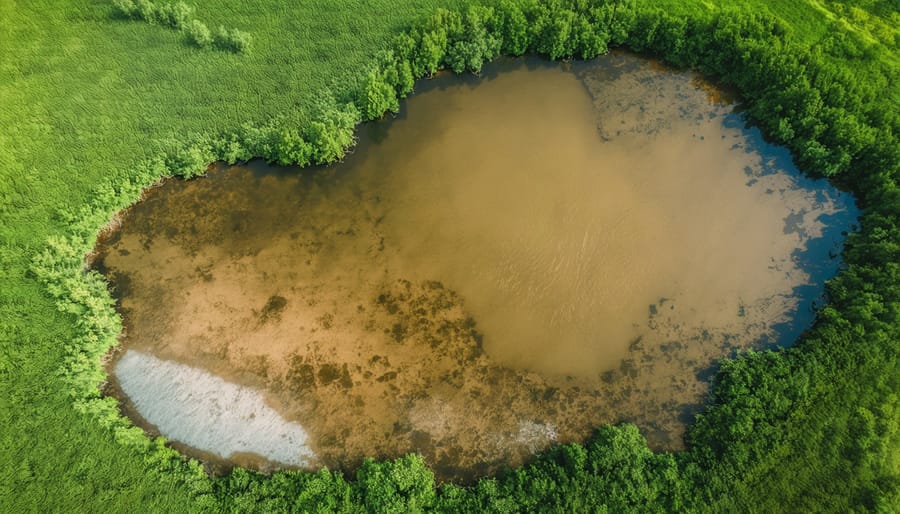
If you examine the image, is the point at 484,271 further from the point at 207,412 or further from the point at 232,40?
the point at 232,40

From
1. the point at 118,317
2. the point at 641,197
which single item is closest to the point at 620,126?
the point at 641,197

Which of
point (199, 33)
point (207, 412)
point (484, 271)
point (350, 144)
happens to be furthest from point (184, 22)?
point (484, 271)

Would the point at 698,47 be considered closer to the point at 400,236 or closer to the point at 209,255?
the point at 400,236

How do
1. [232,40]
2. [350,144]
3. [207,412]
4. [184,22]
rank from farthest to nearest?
[184,22]
[232,40]
[350,144]
[207,412]

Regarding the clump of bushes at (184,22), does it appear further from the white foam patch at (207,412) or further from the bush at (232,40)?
the white foam patch at (207,412)

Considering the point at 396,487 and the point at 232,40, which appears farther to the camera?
the point at 232,40

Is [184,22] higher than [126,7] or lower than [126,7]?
lower
